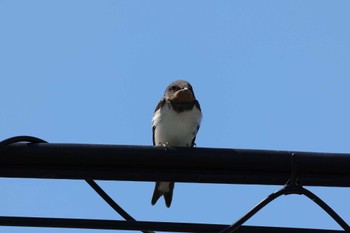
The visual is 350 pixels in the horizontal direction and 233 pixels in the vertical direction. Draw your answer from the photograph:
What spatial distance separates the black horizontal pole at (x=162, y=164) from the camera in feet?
8.41

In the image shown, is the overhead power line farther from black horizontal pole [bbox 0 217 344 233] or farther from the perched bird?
the perched bird

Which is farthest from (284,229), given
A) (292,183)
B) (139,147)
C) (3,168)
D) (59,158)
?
(3,168)

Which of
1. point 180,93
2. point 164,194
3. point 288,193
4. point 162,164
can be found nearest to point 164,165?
point 162,164

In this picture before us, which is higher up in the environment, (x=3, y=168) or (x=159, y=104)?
(x=159, y=104)

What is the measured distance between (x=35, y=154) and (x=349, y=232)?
3.41 feet

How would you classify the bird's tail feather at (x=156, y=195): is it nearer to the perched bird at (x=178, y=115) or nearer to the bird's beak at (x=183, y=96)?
the perched bird at (x=178, y=115)

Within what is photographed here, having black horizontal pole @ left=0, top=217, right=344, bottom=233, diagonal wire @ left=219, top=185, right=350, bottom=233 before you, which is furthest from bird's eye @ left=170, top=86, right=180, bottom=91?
black horizontal pole @ left=0, top=217, right=344, bottom=233

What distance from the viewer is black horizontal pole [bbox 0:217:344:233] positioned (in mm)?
2383

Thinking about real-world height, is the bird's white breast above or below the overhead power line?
above

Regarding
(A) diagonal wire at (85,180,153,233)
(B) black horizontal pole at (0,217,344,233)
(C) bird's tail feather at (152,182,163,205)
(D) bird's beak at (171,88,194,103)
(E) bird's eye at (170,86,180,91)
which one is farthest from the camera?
(E) bird's eye at (170,86,180,91)

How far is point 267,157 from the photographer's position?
258 cm

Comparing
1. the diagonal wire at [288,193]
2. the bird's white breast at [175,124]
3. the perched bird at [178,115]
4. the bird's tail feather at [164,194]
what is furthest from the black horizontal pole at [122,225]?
the bird's white breast at [175,124]

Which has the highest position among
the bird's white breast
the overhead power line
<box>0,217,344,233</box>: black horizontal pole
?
the bird's white breast

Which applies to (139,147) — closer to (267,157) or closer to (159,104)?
(267,157)
